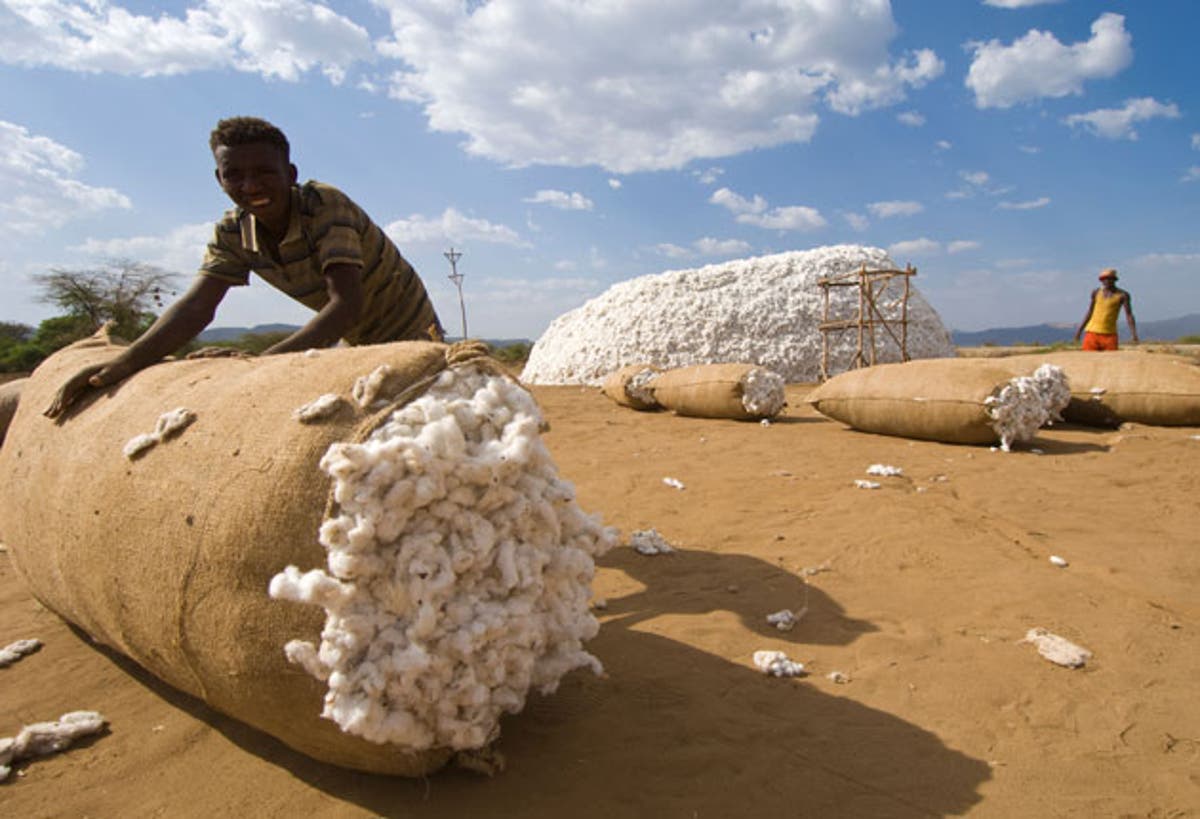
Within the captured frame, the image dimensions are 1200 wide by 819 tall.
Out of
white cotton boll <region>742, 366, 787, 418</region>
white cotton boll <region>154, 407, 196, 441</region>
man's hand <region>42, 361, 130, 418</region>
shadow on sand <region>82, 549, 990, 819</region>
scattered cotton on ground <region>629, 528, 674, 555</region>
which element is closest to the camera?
shadow on sand <region>82, 549, 990, 819</region>

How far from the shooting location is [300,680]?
152 centimetres

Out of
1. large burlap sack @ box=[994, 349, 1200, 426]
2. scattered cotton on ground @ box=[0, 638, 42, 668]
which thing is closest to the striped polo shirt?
scattered cotton on ground @ box=[0, 638, 42, 668]

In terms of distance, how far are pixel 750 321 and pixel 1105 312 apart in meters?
7.06

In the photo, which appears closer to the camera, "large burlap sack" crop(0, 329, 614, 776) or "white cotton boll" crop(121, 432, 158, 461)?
"large burlap sack" crop(0, 329, 614, 776)

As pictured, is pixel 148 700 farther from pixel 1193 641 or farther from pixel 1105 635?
pixel 1193 641

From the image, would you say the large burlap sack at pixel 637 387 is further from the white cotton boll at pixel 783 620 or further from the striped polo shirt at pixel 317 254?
the white cotton boll at pixel 783 620

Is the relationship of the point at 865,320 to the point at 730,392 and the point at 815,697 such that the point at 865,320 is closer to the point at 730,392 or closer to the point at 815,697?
the point at 730,392

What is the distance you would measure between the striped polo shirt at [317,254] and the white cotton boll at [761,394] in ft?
16.6

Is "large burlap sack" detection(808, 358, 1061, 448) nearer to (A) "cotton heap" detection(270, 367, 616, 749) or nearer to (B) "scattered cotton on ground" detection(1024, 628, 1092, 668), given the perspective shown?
(B) "scattered cotton on ground" detection(1024, 628, 1092, 668)

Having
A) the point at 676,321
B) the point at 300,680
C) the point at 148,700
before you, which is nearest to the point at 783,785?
the point at 300,680

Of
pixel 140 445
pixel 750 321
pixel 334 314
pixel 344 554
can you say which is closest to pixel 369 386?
pixel 344 554

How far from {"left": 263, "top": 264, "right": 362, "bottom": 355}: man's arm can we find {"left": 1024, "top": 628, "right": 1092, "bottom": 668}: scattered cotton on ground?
290cm

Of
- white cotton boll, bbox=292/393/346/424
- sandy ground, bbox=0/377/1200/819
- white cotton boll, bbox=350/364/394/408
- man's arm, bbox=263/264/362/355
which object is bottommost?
sandy ground, bbox=0/377/1200/819

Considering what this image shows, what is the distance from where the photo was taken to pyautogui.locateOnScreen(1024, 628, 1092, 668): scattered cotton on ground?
2.26 m
